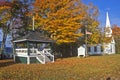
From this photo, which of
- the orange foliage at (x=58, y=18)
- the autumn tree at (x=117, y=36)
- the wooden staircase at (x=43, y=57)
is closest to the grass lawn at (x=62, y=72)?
the wooden staircase at (x=43, y=57)

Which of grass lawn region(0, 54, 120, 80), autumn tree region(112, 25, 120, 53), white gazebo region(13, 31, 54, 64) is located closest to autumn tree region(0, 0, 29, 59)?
white gazebo region(13, 31, 54, 64)

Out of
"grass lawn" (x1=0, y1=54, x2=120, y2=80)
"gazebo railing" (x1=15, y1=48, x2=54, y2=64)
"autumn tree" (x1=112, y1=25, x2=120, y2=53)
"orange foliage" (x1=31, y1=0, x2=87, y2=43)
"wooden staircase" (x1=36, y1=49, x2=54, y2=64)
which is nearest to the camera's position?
"grass lawn" (x1=0, y1=54, x2=120, y2=80)

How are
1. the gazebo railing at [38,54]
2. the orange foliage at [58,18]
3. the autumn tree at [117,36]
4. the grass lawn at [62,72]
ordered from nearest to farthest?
the grass lawn at [62,72], the gazebo railing at [38,54], the orange foliage at [58,18], the autumn tree at [117,36]

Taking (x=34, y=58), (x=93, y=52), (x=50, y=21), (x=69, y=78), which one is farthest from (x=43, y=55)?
(x=93, y=52)

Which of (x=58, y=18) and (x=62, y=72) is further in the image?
(x=58, y=18)

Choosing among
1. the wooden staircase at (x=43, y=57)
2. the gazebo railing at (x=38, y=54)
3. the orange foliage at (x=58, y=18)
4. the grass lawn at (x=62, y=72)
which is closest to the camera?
the grass lawn at (x=62, y=72)

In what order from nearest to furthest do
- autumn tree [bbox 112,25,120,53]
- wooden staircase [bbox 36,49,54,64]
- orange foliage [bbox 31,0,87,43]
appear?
1. wooden staircase [bbox 36,49,54,64]
2. orange foliage [bbox 31,0,87,43]
3. autumn tree [bbox 112,25,120,53]

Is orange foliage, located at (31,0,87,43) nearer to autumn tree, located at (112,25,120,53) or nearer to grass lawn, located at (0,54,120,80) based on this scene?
grass lawn, located at (0,54,120,80)

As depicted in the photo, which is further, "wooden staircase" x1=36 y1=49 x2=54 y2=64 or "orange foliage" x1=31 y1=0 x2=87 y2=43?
"orange foliage" x1=31 y1=0 x2=87 y2=43

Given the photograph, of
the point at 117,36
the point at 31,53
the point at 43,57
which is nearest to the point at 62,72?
the point at 43,57

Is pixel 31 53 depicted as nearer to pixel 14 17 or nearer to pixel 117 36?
pixel 14 17

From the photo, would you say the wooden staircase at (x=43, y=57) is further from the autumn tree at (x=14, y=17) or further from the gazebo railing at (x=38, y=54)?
the autumn tree at (x=14, y=17)

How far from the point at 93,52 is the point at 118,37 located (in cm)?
1021

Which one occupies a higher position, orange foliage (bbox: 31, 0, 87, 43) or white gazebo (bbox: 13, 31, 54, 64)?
orange foliage (bbox: 31, 0, 87, 43)
